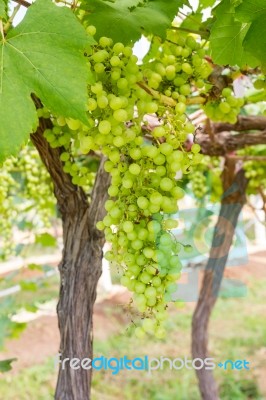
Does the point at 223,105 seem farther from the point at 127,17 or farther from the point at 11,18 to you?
the point at 11,18

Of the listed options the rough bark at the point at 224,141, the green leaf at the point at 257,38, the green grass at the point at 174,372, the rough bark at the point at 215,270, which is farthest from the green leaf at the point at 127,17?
the green grass at the point at 174,372

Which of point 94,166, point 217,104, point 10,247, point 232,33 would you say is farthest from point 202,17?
point 10,247

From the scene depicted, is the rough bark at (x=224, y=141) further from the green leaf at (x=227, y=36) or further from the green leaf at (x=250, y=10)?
the green leaf at (x=250, y=10)

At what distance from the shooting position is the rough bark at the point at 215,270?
337 cm

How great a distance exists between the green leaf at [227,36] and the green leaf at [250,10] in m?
0.15

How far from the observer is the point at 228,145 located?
8.05 feet

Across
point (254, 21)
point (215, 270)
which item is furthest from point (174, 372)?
point (254, 21)

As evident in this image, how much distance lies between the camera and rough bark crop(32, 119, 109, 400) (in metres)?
1.69

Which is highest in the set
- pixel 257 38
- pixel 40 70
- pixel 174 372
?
pixel 257 38

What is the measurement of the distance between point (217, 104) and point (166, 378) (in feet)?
12.2

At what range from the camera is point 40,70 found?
791 millimetres

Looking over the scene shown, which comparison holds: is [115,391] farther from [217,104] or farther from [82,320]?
[217,104]

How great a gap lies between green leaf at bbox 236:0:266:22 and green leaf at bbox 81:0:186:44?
8.2 inches

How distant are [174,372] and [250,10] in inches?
172
